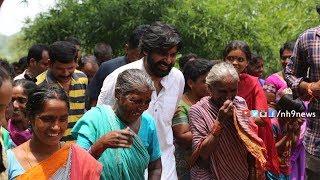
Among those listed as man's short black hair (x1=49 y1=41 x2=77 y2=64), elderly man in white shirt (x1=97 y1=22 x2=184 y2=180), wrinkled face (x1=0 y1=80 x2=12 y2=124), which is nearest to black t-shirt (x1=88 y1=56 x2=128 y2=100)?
man's short black hair (x1=49 y1=41 x2=77 y2=64)

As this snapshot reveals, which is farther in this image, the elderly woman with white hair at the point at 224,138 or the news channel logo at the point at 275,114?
the news channel logo at the point at 275,114

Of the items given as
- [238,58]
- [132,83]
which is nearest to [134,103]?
[132,83]

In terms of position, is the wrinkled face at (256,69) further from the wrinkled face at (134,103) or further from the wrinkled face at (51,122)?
the wrinkled face at (51,122)

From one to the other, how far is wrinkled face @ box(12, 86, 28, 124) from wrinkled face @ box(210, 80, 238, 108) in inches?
64.4

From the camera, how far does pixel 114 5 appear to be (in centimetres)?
1213

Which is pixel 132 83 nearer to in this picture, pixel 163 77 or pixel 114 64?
pixel 163 77

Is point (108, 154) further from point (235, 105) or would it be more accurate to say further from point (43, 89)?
point (235, 105)

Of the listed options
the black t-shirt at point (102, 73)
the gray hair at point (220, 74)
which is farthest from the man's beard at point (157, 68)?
the black t-shirt at point (102, 73)

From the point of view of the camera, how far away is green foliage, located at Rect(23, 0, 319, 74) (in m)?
12.1

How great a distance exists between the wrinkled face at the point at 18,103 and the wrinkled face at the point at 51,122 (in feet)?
5.80

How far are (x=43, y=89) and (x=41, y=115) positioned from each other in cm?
19

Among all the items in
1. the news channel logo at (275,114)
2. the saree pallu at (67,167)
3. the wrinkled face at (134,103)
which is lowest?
the news channel logo at (275,114)

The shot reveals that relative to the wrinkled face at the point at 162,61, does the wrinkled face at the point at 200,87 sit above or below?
below

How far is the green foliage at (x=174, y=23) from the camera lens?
1209 centimetres
